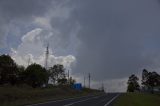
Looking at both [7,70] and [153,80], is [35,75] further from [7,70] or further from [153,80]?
[153,80]

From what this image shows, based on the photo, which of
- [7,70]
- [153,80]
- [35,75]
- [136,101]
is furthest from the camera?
[153,80]

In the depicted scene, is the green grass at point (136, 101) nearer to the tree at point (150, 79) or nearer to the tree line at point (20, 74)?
the tree line at point (20, 74)

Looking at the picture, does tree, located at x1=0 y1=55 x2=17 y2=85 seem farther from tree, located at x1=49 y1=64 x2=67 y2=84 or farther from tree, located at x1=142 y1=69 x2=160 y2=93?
tree, located at x1=142 y1=69 x2=160 y2=93

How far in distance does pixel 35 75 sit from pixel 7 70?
8.46 meters

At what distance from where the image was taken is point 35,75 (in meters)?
110

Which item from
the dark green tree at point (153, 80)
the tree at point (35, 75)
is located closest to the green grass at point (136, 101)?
the tree at point (35, 75)

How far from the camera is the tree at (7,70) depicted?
344ft

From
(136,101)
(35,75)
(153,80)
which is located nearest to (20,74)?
(35,75)

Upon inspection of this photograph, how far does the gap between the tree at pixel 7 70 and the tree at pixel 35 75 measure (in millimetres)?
4399

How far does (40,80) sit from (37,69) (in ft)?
11.3

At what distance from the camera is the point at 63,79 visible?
476 feet

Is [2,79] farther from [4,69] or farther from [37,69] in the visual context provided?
[37,69]

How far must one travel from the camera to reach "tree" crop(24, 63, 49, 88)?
110m

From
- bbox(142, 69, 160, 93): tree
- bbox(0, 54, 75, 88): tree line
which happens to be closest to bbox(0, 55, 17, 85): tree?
bbox(0, 54, 75, 88): tree line
